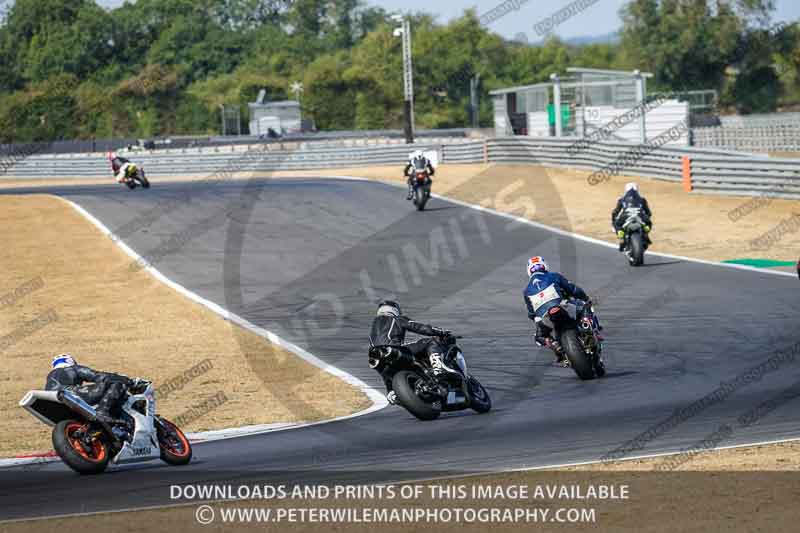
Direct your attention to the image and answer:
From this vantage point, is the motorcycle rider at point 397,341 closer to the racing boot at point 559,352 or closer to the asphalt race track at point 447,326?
the asphalt race track at point 447,326

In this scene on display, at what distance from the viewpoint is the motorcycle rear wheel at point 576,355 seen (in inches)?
539

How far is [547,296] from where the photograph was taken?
1398cm

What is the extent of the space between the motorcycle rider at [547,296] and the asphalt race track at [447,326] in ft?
1.35

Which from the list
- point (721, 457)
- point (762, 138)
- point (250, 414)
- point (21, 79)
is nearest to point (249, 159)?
point (762, 138)

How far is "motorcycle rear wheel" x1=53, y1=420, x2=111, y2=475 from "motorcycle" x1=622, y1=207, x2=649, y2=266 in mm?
14361

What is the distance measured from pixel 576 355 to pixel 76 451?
237 inches

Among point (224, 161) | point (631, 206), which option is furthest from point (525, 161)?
point (631, 206)

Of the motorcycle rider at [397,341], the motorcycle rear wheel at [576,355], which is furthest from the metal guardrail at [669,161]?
the motorcycle rider at [397,341]

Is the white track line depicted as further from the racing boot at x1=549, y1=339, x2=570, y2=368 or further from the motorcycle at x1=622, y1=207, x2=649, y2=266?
the racing boot at x1=549, y1=339, x2=570, y2=368

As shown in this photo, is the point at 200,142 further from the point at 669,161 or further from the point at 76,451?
the point at 76,451

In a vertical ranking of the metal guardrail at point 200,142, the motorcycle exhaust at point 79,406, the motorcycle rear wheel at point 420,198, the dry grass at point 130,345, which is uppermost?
the metal guardrail at point 200,142

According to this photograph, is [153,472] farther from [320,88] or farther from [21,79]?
[21,79]

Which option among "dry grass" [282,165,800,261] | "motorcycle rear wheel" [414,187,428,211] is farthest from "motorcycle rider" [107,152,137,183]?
"motorcycle rear wheel" [414,187,428,211]

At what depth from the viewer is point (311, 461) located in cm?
1026
